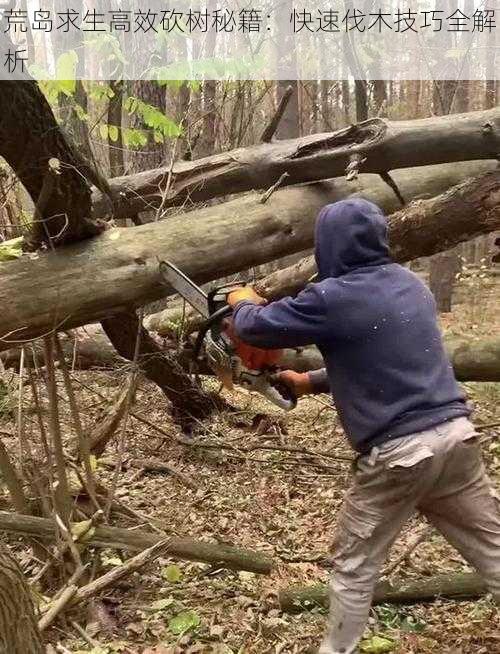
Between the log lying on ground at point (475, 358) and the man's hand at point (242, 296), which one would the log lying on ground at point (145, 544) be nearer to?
the man's hand at point (242, 296)

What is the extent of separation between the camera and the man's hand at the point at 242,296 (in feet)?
9.63

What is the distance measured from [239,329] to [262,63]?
447cm

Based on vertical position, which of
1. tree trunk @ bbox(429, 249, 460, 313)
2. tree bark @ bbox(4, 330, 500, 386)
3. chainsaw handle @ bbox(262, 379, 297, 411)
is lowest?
tree trunk @ bbox(429, 249, 460, 313)

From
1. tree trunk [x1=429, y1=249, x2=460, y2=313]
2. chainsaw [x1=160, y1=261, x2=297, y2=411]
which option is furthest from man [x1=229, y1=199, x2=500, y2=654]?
tree trunk [x1=429, y1=249, x2=460, y2=313]

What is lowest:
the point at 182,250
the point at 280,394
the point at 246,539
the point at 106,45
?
the point at 246,539

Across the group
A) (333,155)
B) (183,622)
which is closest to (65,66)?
(333,155)

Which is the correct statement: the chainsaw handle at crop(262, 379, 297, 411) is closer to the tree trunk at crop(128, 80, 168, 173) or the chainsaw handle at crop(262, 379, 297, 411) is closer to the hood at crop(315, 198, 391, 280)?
the hood at crop(315, 198, 391, 280)

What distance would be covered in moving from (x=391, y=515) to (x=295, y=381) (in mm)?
827

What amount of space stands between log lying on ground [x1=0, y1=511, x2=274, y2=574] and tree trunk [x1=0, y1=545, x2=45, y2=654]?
45.1 inches

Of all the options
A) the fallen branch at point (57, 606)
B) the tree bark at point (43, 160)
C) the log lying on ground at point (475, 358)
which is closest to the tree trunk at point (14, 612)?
the fallen branch at point (57, 606)

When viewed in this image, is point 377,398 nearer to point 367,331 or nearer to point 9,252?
point 367,331

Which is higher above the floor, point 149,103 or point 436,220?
point 149,103

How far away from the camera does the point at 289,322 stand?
2.66m

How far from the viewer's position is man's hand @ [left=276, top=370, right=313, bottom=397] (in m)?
3.29
